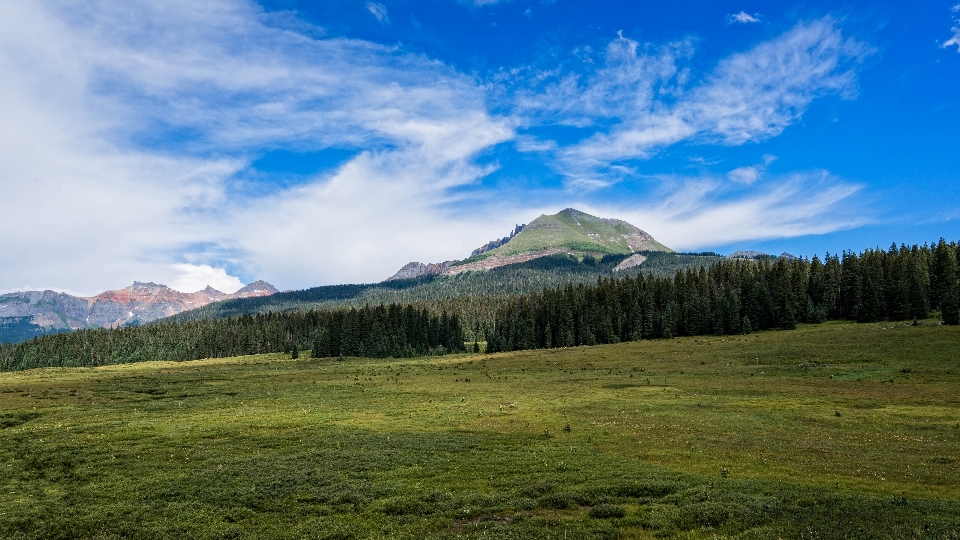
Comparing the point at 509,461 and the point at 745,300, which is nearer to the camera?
the point at 509,461

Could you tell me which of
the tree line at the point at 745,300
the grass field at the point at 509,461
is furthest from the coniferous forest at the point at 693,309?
the grass field at the point at 509,461

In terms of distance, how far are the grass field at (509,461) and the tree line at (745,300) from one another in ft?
194

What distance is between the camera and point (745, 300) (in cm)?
13588

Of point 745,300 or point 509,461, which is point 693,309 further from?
Answer: point 509,461

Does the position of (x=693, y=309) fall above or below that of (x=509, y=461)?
above

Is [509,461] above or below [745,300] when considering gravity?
below

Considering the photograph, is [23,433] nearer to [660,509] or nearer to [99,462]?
[99,462]

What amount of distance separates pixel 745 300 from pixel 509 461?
130 m

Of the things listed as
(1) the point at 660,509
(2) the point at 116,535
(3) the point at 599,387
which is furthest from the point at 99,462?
(3) the point at 599,387

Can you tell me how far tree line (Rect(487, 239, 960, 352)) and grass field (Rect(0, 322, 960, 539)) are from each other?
59190 mm

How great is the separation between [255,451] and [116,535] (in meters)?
14.3

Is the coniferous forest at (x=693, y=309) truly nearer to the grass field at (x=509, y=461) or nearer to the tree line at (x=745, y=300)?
the tree line at (x=745, y=300)

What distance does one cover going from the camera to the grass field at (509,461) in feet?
68.7

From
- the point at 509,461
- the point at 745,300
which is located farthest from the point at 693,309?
the point at 509,461
